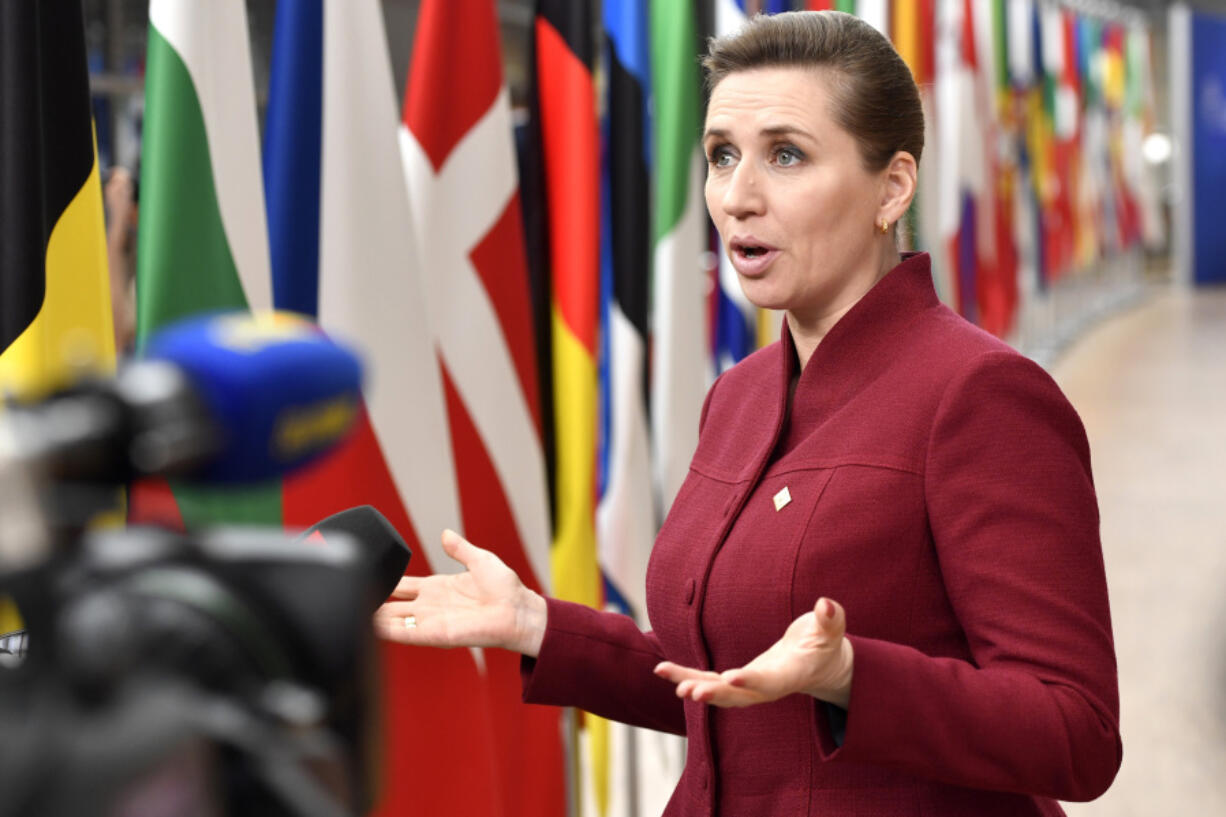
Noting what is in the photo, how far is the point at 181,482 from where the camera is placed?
0.53 meters

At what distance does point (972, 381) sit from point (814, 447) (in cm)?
20

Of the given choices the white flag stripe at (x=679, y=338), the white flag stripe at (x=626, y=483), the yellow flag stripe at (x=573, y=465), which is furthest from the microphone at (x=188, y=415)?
the white flag stripe at (x=679, y=338)

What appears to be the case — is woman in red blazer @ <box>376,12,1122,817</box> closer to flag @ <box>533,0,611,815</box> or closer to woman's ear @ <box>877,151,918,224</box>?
woman's ear @ <box>877,151,918,224</box>

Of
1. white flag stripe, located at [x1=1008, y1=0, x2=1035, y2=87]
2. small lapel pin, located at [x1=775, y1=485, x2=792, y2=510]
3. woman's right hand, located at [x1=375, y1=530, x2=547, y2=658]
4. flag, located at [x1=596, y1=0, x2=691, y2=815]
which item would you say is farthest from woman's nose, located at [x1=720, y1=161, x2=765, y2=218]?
white flag stripe, located at [x1=1008, y1=0, x2=1035, y2=87]

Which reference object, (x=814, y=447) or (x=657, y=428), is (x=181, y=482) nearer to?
(x=814, y=447)

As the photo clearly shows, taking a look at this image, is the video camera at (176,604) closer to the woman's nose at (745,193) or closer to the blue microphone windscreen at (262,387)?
the blue microphone windscreen at (262,387)

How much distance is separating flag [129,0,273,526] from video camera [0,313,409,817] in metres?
1.40

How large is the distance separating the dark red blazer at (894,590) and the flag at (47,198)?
30.9 inches

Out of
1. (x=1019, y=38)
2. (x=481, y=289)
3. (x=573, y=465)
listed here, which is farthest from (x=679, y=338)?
(x=1019, y=38)

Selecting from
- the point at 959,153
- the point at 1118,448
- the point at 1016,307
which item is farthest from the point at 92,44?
the point at 1118,448

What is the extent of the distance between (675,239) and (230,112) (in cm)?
127

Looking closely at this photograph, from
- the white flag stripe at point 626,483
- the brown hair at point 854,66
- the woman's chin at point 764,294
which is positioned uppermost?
the brown hair at point 854,66

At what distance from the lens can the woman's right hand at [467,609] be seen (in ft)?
4.73

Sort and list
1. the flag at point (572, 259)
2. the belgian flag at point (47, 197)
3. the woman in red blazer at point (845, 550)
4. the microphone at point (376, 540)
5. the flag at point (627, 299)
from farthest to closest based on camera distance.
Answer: the flag at point (627, 299) → the flag at point (572, 259) → the belgian flag at point (47, 197) → the woman in red blazer at point (845, 550) → the microphone at point (376, 540)
